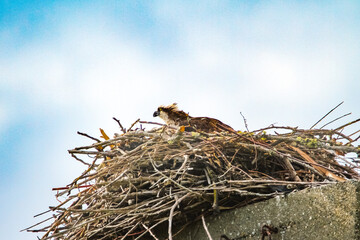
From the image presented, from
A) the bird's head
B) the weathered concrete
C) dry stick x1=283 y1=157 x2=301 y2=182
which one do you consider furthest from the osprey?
the weathered concrete

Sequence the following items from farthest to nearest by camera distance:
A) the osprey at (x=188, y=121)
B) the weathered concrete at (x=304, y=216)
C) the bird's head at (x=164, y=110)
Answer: the bird's head at (x=164, y=110) → the osprey at (x=188, y=121) → the weathered concrete at (x=304, y=216)

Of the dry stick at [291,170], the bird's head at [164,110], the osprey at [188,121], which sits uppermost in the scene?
the bird's head at [164,110]

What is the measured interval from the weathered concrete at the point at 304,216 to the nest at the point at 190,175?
0.08 metres

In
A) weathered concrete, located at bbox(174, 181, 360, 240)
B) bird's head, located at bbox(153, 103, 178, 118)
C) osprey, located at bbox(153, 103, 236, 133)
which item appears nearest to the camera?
weathered concrete, located at bbox(174, 181, 360, 240)

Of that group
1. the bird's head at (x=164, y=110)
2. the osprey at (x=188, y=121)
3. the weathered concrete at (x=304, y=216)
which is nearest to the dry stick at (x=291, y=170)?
the weathered concrete at (x=304, y=216)

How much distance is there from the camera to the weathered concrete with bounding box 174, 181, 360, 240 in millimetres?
1971

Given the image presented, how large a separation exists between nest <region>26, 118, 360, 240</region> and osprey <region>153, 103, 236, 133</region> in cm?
31

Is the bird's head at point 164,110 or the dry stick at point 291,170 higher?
the bird's head at point 164,110

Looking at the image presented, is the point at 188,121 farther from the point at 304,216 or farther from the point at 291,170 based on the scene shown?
the point at 304,216

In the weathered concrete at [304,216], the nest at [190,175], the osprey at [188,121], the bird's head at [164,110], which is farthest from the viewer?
the bird's head at [164,110]

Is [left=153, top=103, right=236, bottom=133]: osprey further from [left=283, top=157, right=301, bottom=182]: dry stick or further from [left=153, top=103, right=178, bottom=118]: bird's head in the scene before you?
[left=283, top=157, right=301, bottom=182]: dry stick

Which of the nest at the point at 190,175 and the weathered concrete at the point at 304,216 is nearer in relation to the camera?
the weathered concrete at the point at 304,216

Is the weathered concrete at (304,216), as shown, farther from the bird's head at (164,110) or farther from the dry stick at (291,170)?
the bird's head at (164,110)

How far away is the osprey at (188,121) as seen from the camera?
343 centimetres
